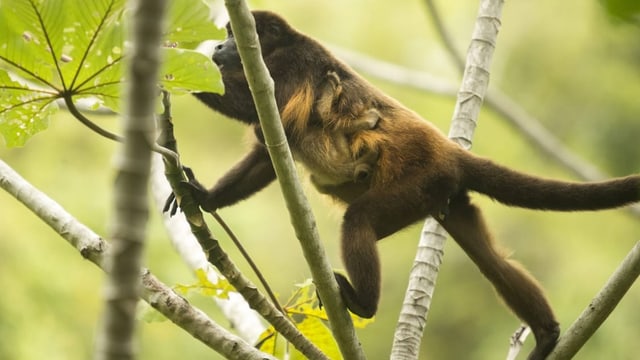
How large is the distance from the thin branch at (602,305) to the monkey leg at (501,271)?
2.71 feet

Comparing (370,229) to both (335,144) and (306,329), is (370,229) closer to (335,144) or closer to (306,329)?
(306,329)

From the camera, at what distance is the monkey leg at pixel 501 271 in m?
4.09

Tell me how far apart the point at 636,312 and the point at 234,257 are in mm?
4740

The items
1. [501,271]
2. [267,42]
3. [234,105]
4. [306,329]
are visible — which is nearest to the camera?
[306,329]

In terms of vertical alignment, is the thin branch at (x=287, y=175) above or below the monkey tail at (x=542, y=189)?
below

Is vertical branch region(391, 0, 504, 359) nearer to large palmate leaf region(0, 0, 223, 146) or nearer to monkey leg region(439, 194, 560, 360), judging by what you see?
monkey leg region(439, 194, 560, 360)

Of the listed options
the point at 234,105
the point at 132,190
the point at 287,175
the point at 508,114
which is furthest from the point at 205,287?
the point at 508,114

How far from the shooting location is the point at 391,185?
4.05m

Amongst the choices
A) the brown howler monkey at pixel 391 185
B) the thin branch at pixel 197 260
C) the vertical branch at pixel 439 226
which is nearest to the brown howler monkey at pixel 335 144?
the brown howler monkey at pixel 391 185

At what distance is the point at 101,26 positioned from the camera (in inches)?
101

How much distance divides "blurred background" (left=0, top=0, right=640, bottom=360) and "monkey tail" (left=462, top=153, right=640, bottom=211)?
4.91 m

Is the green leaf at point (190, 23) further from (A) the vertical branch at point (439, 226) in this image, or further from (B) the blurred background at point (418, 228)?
(B) the blurred background at point (418, 228)

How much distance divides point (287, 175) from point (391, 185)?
1240mm

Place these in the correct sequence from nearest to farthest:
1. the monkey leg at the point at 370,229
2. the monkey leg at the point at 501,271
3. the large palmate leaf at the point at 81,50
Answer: the large palmate leaf at the point at 81,50 → the monkey leg at the point at 370,229 → the monkey leg at the point at 501,271
